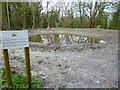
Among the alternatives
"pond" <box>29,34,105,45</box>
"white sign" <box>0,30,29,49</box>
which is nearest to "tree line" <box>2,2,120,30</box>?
"pond" <box>29,34,105,45</box>

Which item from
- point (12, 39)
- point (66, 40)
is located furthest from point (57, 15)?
point (12, 39)

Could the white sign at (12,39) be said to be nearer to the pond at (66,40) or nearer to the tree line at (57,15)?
the pond at (66,40)

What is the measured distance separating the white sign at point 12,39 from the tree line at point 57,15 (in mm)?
14696

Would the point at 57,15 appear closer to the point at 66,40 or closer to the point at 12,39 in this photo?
the point at 66,40

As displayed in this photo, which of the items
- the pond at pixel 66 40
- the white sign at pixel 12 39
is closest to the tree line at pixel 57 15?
the pond at pixel 66 40

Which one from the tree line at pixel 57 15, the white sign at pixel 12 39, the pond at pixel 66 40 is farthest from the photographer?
the tree line at pixel 57 15

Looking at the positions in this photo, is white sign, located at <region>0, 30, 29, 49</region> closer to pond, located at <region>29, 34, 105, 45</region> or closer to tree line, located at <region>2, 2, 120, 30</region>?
pond, located at <region>29, 34, 105, 45</region>

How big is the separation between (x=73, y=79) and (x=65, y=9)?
825 inches

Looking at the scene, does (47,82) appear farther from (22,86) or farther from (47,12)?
(47,12)

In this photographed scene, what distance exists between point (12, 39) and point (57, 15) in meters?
22.1

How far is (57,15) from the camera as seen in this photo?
22.6 meters

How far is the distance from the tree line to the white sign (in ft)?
48.2

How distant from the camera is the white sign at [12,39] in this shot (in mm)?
1545

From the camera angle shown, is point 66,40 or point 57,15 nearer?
point 66,40
